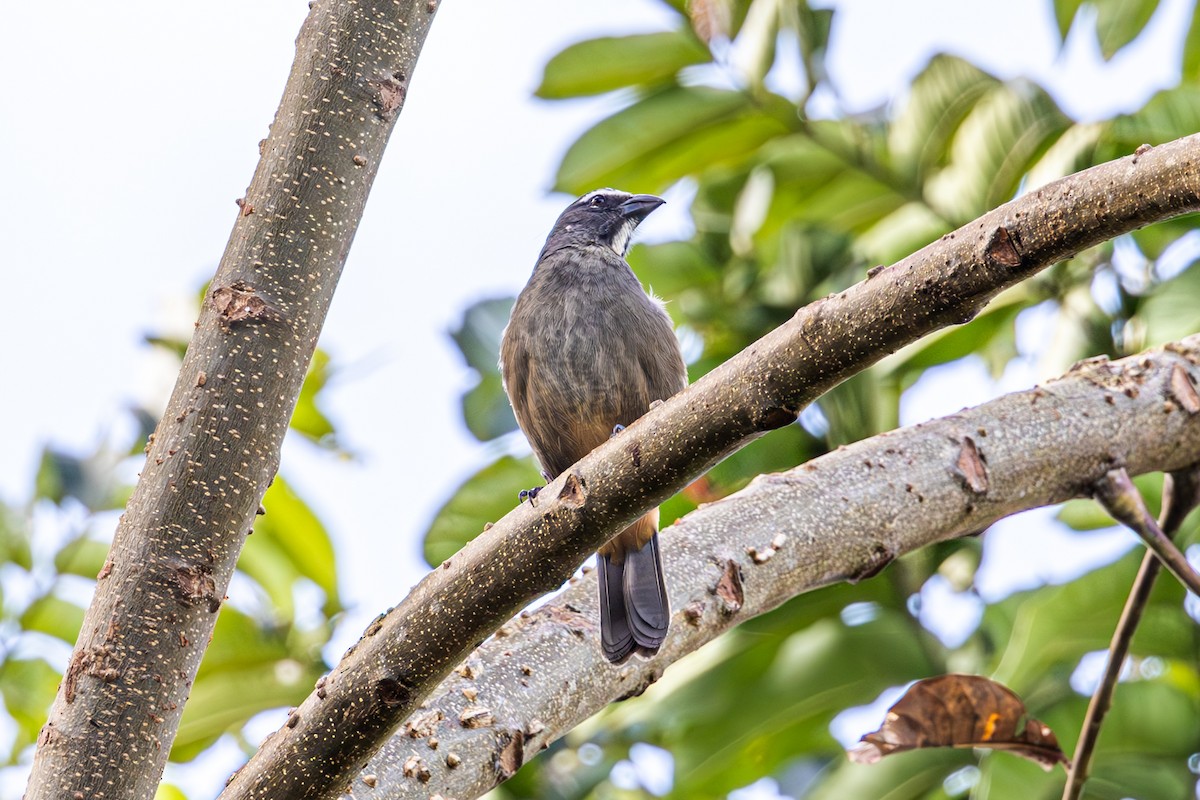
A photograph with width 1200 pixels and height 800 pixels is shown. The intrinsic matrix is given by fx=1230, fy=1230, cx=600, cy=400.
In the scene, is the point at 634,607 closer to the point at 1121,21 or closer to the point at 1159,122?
the point at 1159,122

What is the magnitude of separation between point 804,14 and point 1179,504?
1863 millimetres

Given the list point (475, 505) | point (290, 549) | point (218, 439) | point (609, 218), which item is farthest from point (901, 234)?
point (218, 439)

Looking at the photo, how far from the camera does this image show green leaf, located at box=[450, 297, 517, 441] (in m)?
3.78

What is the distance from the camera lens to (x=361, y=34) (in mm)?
2023

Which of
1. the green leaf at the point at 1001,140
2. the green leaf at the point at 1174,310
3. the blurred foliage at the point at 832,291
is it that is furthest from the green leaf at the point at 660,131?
the green leaf at the point at 1174,310

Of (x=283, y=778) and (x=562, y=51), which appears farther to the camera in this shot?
(x=562, y=51)

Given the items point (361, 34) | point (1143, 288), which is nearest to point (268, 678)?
point (361, 34)

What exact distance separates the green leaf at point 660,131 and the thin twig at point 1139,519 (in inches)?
66.7

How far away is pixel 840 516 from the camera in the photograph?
2568 millimetres

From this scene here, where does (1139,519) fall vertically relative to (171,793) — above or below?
below

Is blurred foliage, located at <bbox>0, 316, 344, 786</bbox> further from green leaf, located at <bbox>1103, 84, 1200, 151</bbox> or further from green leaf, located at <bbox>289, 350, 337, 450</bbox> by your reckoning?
green leaf, located at <bbox>1103, 84, 1200, 151</bbox>

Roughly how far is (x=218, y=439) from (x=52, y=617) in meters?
2.04

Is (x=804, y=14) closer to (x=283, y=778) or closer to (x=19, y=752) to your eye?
(x=283, y=778)

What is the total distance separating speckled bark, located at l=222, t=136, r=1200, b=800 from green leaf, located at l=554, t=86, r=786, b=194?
2.17 metres
